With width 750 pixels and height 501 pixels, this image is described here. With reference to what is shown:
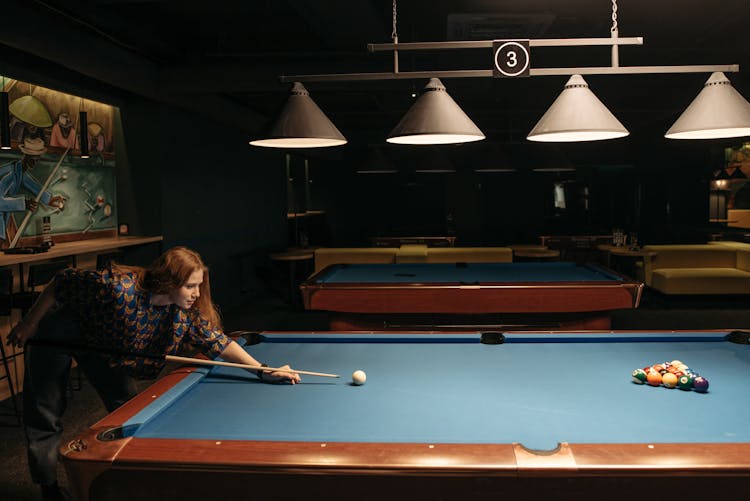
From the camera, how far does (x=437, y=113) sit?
9.00 feet

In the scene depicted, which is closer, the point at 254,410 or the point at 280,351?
the point at 254,410

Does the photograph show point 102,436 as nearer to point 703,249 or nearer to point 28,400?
point 28,400

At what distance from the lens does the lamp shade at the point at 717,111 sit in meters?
2.61

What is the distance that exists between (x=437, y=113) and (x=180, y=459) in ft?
6.12

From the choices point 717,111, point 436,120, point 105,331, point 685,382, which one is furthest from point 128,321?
point 717,111

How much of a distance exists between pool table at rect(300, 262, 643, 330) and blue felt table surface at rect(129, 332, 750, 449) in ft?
4.34

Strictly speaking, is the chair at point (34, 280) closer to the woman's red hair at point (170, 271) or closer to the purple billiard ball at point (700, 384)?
the woman's red hair at point (170, 271)

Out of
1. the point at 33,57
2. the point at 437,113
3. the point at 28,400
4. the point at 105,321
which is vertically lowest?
the point at 28,400

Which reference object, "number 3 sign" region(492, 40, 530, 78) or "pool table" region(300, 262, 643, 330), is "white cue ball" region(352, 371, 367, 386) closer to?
"number 3 sign" region(492, 40, 530, 78)

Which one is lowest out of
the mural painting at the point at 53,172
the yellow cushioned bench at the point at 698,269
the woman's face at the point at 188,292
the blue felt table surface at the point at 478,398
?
the yellow cushioned bench at the point at 698,269

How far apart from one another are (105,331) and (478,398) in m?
1.54

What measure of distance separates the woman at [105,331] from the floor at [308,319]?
2.78 feet

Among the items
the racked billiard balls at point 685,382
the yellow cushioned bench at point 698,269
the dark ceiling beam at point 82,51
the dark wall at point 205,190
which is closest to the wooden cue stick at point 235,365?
the racked billiard balls at point 685,382

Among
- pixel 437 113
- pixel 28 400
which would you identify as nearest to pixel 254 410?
pixel 28 400
